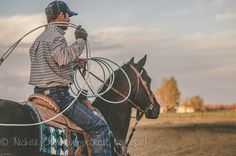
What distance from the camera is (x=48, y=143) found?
22.8 feet

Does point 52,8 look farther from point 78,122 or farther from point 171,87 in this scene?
point 171,87

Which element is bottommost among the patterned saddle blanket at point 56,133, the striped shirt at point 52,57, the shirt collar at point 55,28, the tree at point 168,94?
the patterned saddle blanket at point 56,133

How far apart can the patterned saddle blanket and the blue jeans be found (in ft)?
0.27

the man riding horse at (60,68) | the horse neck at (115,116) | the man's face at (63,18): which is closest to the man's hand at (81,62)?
the man riding horse at (60,68)

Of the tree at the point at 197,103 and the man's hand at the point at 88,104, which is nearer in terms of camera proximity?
the man's hand at the point at 88,104

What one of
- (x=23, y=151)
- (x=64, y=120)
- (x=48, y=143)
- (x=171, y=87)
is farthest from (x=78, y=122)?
(x=171, y=87)

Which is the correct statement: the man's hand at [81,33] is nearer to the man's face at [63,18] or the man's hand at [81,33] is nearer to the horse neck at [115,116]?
the man's face at [63,18]

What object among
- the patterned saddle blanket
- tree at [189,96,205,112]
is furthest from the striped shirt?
tree at [189,96,205,112]

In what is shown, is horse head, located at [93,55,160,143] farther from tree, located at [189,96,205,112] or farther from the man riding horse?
tree, located at [189,96,205,112]

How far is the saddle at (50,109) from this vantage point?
7172 mm

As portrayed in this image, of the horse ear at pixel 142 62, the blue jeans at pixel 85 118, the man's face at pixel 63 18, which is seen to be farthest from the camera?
the horse ear at pixel 142 62

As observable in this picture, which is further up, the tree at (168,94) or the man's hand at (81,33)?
the tree at (168,94)

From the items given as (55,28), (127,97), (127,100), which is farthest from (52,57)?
(127,100)

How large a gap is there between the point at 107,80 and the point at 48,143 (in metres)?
2.58
